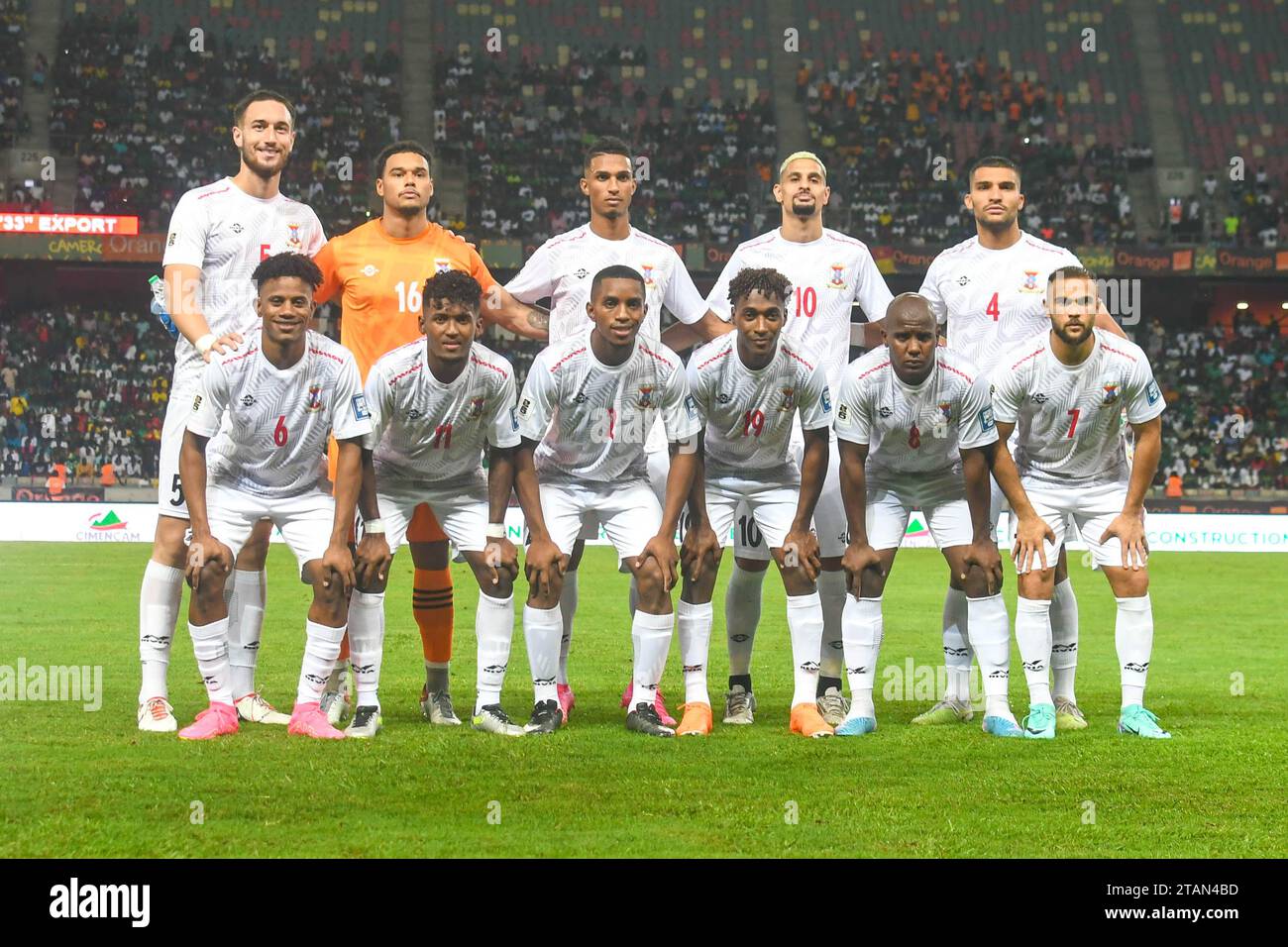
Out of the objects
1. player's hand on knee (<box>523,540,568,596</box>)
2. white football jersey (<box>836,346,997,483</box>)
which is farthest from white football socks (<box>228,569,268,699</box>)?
white football jersey (<box>836,346,997,483</box>)

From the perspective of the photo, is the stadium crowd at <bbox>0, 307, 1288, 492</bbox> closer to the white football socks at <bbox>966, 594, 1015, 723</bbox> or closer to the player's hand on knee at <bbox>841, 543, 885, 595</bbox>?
the player's hand on knee at <bbox>841, 543, 885, 595</bbox>

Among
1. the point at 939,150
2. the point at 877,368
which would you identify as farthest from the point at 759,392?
the point at 939,150

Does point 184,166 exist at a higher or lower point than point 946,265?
higher

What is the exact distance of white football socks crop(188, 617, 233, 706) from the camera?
6449 millimetres

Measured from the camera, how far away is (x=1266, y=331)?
30250 mm

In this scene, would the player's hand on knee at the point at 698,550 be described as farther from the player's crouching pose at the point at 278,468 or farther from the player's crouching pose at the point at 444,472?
the player's crouching pose at the point at 278,468

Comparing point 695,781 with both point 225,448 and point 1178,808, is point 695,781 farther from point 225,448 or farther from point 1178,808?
point 225,448

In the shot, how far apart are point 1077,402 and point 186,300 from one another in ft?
13.7

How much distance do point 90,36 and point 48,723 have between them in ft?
90.8

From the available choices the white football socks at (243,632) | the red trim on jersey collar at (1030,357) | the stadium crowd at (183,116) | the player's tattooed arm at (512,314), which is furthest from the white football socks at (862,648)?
the stadium crowd at (183,116)

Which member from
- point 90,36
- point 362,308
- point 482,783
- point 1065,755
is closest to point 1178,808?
point 1065,755

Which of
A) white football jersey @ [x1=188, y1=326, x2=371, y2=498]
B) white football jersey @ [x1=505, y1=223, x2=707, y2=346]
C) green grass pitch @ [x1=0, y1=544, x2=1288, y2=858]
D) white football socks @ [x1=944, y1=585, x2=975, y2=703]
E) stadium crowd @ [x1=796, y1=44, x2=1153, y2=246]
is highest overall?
stadium crowd @ [x1=796, y1=44, x2=1153, y2=246]

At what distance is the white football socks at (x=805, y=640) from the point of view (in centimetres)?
679

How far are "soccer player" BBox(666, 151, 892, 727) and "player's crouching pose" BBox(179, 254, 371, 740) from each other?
1922 mm
